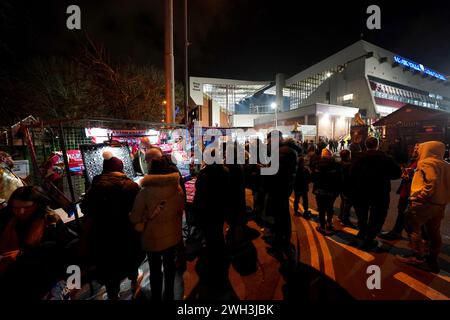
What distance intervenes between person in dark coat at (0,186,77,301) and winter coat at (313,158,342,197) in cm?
458

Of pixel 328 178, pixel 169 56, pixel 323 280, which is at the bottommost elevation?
pixel 323 280

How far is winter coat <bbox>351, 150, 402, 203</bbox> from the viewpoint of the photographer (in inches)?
143

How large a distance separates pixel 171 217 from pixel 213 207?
74 cm

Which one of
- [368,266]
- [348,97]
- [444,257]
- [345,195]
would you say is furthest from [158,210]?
[348,97]

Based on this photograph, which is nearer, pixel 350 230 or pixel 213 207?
pixel 213 207

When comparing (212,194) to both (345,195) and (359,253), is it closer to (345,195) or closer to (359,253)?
(359,253)

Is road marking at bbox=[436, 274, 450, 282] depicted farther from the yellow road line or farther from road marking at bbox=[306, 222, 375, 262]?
the yellow road line

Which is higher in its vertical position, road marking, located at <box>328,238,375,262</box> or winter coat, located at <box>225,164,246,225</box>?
winter coat, located at <box>225,164,246,225</box>

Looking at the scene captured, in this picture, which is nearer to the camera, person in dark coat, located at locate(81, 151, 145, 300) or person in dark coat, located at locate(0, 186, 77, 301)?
person in dark coat, located at locate(0, 186, 77, 301)

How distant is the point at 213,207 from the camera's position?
3.12 m

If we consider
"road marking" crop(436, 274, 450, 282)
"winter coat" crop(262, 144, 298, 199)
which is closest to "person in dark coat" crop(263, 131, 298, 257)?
"winter coat" crop(262, 144, 298, 199)

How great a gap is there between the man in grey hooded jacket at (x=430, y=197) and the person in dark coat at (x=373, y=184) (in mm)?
448
